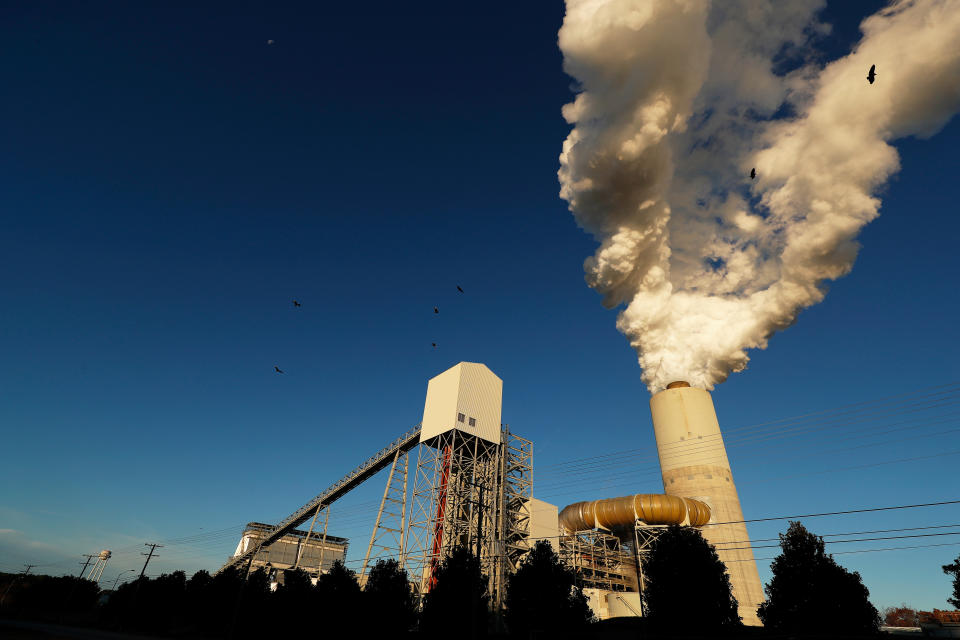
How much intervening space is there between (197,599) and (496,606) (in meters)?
28.9

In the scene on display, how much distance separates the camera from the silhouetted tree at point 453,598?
26.6m

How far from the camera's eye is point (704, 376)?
4916 centimetres

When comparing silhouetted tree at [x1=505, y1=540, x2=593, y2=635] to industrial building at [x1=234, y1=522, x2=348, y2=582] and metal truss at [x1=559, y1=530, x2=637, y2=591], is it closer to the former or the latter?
metal truss at [x1=559, y1=530, x2=637, y2=591]

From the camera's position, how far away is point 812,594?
86.4 ft

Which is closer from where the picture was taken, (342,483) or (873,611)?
(873,611)

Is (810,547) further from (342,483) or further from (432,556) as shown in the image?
(342,483)

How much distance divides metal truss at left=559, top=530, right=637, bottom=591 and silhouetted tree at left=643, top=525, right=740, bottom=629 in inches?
675

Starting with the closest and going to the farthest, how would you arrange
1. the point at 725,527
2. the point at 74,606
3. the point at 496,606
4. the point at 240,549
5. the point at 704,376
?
the point at 496,606
the point at 725,527
the point at 704,376
the point at 74,606
the point at 240,549

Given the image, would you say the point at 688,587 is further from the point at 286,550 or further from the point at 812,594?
the point at 286,550

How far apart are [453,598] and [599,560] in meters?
27.3

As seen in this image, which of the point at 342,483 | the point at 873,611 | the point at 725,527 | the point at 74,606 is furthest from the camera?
the point at 74,606

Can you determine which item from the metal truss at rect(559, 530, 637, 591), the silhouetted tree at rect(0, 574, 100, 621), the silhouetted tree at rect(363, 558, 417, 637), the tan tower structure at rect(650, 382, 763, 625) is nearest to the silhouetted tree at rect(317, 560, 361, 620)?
the silhouetted tree at rect(363, 558, 417, 637)

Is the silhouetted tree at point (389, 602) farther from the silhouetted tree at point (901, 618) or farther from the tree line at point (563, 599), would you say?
the silhouetted tree at point (901, 618)

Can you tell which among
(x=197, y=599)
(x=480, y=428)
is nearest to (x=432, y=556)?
(x=480, y=428)
